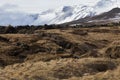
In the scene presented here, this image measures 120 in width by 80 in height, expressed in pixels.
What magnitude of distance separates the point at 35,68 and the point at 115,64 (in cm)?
723

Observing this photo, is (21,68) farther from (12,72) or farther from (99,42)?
(99,42)

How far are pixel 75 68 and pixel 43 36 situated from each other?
30394 mm

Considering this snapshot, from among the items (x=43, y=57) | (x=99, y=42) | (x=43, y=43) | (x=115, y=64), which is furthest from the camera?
(x=99, y=42)

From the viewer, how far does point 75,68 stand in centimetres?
3183

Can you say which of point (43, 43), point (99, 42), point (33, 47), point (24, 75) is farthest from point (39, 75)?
point (99, 42)

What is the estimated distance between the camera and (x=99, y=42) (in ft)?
213

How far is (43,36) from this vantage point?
61.9m

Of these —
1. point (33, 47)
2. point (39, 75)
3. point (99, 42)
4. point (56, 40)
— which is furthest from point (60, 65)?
point (99, 42)

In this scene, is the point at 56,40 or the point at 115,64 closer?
the point at 115,64

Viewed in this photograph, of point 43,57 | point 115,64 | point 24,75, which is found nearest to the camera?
point 24,75

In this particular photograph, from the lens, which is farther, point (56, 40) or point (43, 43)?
point (56, 40)

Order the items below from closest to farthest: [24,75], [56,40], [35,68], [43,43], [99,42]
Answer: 1. [24,75]
2. [35,68]
3. [43,43]
4. [56,40]
5. [99,42]

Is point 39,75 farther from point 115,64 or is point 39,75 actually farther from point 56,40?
point 56,40

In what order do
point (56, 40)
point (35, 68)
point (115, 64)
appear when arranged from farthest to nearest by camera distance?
1. point (56, 40)
2. point (115, 64)
3. point (35, 68)
